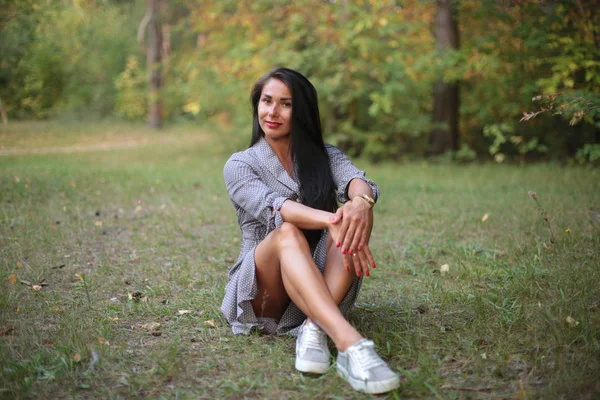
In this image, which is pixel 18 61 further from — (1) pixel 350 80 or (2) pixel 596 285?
(2) pixel 596 285

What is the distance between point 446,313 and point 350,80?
747cm

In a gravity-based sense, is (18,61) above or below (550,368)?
above

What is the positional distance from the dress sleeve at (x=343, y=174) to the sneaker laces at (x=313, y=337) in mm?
786

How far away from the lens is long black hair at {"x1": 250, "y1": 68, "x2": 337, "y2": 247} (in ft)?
10.1

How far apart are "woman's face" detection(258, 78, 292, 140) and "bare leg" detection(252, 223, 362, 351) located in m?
0.62

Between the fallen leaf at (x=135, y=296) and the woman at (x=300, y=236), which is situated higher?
the woman at (x=300, y=236)

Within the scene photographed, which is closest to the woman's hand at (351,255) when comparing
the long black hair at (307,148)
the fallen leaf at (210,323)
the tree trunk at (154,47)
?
the long black hair at (307,148)

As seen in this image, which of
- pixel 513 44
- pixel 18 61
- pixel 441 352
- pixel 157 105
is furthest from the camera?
pixel 157 105

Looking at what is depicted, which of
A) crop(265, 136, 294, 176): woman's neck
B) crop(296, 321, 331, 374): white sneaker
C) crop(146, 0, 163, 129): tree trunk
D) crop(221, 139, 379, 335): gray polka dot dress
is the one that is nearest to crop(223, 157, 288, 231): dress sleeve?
crop(221, 139, 379, 335): gray polka dot dress

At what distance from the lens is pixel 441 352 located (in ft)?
9.08

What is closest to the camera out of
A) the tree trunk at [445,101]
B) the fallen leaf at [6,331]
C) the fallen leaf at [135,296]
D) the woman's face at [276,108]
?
the fallen leaf at [6,331]

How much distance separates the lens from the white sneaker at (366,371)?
2.31m

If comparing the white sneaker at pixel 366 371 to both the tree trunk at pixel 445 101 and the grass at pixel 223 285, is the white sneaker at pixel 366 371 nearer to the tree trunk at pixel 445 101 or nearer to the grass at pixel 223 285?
the grass at pixel 223 285

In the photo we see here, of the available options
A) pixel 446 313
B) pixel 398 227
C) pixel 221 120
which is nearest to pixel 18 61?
pixel 221 120
